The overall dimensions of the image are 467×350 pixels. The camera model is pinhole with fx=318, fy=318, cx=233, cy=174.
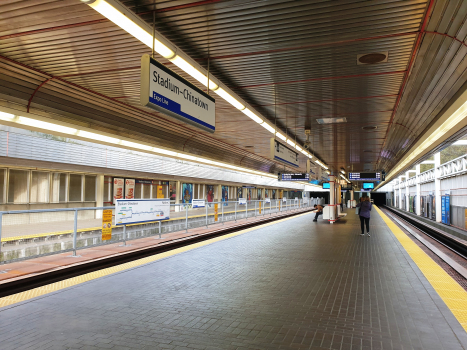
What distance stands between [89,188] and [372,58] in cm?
1709

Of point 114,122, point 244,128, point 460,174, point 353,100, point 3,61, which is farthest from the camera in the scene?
point 460,174

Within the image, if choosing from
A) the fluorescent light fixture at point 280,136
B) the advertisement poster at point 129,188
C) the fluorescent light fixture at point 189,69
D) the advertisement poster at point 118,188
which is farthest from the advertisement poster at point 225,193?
the fluorescent light fixture at point 189,69

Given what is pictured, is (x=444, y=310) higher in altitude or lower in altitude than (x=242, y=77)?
lower

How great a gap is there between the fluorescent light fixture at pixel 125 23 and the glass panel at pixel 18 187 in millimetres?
13523

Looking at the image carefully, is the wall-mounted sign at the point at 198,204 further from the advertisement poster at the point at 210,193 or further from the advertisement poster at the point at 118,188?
the advertisement poster at the point at 210,193

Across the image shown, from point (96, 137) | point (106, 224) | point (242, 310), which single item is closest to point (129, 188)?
point (96, 137)

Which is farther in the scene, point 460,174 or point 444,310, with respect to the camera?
point 460,174

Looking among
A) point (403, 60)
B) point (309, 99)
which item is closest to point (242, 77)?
point (309, 99)

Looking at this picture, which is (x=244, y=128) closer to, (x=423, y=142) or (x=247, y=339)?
(x=423, y=142)

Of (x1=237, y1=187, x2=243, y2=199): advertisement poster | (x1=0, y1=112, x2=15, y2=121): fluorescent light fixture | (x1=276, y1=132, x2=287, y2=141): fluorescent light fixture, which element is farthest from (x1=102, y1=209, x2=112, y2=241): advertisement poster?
(x1=237, y1=187, x2=243, y2=199): advertisement poster

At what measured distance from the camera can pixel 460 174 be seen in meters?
18.8

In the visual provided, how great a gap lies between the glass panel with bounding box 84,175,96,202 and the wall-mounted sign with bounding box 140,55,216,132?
50.5 ft

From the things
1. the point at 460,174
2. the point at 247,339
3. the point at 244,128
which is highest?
the point at 244,128

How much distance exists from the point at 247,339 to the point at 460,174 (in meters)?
20.3
